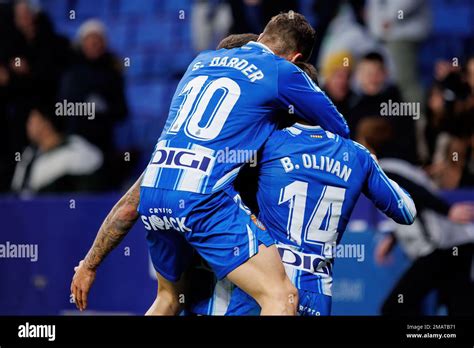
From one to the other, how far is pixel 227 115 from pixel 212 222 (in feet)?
1.72

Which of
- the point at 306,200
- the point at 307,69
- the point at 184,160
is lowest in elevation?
the point at 306,200

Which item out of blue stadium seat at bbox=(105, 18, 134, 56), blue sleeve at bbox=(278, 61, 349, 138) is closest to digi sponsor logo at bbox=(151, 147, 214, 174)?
blue sleeve at bbox=(278, 61, 349, 138)

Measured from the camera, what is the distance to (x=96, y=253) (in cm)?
556

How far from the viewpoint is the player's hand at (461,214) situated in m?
8.22

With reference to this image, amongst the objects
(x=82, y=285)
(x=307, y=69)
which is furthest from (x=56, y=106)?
(x=307, y=69)

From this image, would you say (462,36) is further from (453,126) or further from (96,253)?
(96,253)

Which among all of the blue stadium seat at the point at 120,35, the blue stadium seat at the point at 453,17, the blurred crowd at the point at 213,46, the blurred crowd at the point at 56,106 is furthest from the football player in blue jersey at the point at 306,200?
the blue stadium seat at the point at 120,35

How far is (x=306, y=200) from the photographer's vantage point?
5379 mm

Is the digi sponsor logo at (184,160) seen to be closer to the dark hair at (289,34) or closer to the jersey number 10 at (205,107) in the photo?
→ the jersey number 10 at (205,107)

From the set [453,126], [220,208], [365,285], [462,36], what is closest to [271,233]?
[220,208]

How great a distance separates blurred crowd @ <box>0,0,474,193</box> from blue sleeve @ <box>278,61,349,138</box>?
310cm

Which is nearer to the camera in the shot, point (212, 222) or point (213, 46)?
point (212, 222)

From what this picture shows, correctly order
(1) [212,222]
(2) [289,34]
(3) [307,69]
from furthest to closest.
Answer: (3) [307,69], (2) [289,34], (1) [212,222]

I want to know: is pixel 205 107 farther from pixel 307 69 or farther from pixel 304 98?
pixel 307 69
